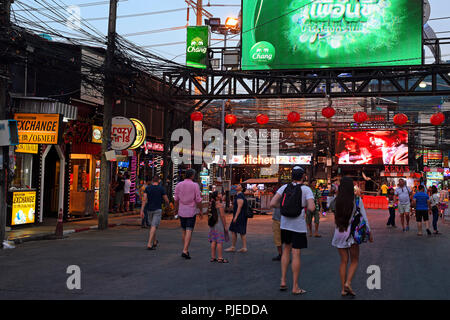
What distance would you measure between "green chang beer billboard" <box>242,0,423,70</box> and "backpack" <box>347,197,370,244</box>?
616 inches

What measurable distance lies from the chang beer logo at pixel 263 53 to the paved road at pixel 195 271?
10.7 meters

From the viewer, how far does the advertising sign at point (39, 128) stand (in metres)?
16.4

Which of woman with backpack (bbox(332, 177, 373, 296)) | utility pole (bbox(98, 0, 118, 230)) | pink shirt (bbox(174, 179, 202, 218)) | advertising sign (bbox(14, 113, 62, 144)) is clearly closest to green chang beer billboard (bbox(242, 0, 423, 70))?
utility pole (bbox(98, 0, 118, 230))

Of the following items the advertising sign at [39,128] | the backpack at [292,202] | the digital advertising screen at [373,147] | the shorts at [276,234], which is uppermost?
the digital advertising screen at [373,147]

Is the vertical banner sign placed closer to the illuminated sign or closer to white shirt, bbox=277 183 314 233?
the illuminated sign

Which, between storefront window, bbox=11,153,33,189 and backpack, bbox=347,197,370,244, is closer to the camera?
backpack, bbox=347,197,370,244

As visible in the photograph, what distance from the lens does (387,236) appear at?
54.5ft

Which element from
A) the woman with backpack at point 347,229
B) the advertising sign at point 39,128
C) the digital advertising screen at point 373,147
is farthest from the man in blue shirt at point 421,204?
the digital advertising screen at point 373,147

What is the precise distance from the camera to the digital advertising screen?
46938 millimetres

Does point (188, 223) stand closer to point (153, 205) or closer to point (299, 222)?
point (153, 205)

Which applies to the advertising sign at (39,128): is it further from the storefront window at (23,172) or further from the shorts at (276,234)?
the shorts at (276,234)

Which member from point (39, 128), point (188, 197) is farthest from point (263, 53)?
point (188, 197)
